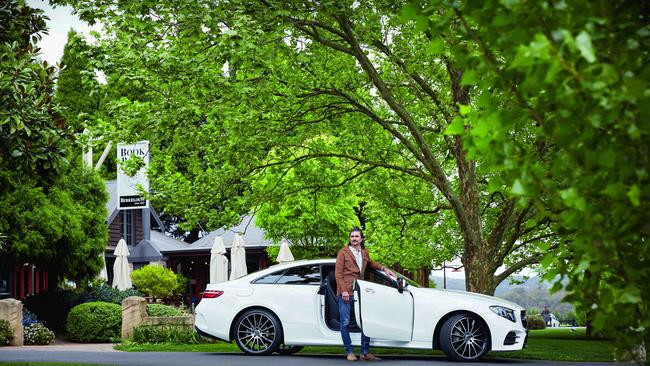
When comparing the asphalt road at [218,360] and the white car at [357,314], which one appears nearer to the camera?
the asphalt road at [218,360]

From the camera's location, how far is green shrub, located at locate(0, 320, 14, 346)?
19922 mm

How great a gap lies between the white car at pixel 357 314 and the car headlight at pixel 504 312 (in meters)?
0.02

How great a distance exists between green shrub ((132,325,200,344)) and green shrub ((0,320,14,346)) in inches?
119

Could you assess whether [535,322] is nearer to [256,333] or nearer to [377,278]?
[256,333]

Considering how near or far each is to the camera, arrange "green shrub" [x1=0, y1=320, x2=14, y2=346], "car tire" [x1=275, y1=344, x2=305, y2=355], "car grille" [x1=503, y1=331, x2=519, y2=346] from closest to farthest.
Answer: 1. "car grille" [x1=503, y1=331, x2=519, y2=346]
2. "car tire" [x1=275, y1=344, x2=305, y2=355]
3. "green shrub" [x1=0, y1=320, x2=14, y2=346]

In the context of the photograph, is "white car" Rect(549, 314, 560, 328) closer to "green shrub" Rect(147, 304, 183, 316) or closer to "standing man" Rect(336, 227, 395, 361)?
"green shrub" Rect(147, 304, 183, 316)

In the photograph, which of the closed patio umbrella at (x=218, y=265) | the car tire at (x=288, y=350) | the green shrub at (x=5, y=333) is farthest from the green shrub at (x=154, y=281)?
the car tire at (x=288, y=350)

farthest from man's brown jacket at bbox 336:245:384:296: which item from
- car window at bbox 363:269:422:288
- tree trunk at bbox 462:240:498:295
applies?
tree trunk at bbox 462:240:498:295

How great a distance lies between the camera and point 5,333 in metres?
20.0

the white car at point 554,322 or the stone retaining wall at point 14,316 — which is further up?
the stone retaining wall at point 14,316

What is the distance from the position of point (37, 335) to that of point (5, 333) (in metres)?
1.23

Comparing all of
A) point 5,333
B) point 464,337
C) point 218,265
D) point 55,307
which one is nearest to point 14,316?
A: point 5,333

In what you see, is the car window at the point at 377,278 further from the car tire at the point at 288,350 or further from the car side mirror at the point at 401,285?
the car tire at the point at 288,350

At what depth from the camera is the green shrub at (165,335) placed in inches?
754
